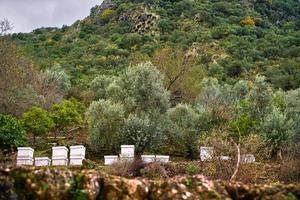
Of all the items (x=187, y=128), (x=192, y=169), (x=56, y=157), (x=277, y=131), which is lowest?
(x=192, y=169)

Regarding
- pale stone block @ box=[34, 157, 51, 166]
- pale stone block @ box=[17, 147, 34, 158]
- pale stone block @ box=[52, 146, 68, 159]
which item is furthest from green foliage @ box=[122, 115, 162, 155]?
pale stone block @ box=[17, 147, 34, 158]

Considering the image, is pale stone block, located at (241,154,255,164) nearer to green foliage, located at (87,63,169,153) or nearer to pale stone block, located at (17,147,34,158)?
green foliage, located at (87,63,169,153)

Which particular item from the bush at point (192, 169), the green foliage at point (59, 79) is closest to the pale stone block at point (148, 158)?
A: the bush at point (192, 169)

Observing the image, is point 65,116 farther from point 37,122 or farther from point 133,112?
point 133,112

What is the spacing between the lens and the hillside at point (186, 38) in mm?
63188

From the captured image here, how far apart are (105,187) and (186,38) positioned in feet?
209

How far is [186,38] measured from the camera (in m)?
73.1

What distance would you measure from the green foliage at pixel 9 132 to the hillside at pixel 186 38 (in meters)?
23.2

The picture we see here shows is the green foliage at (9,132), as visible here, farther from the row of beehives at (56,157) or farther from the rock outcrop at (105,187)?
the rock outcrop at (105,187)

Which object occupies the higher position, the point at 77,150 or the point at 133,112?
the point at 133,112

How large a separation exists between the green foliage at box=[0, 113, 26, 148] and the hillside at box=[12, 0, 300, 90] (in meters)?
23.2

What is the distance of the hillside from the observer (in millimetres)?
63188

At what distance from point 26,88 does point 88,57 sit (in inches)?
1283

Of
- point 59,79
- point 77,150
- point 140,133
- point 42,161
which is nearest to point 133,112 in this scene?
point 140,133
